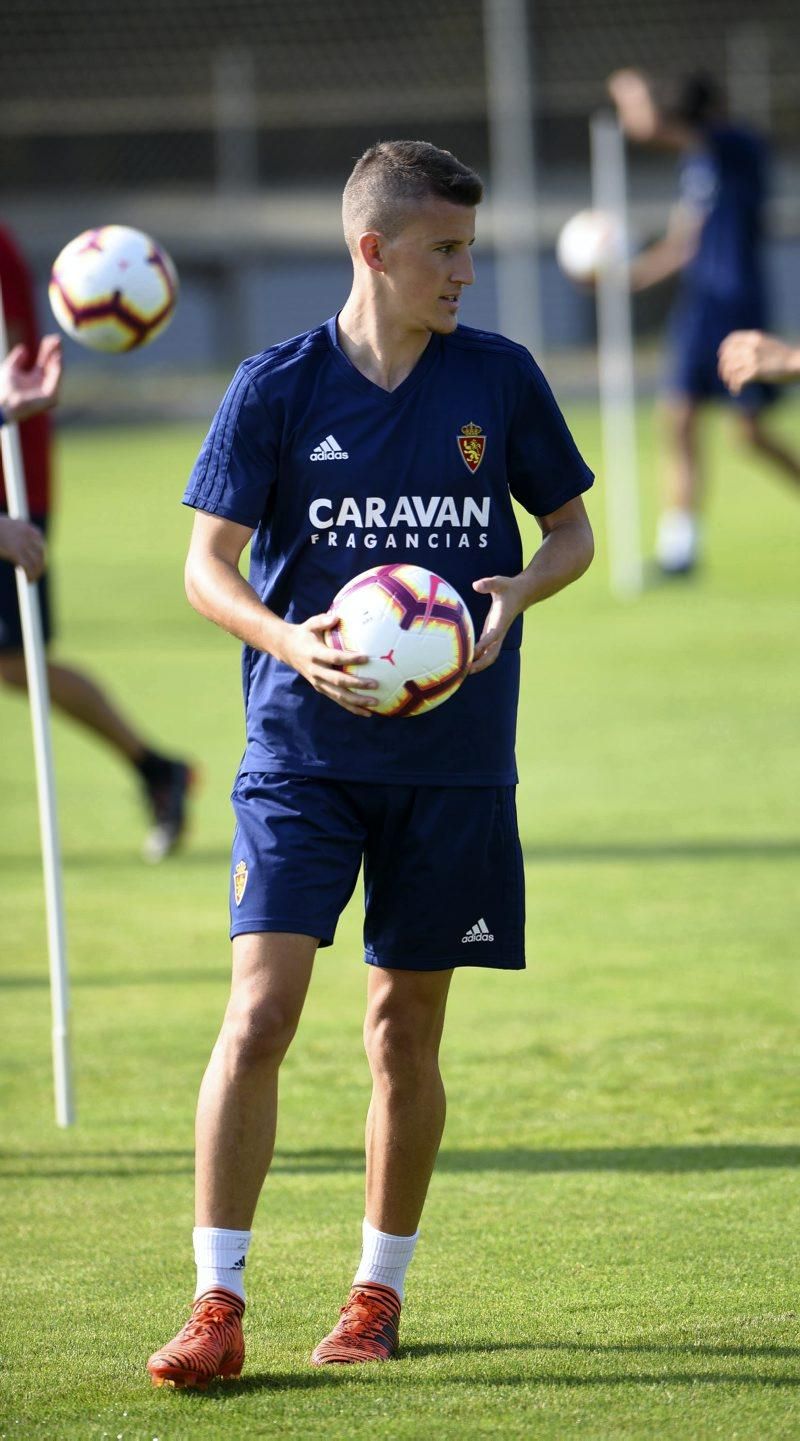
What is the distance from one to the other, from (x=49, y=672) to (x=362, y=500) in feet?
15.5

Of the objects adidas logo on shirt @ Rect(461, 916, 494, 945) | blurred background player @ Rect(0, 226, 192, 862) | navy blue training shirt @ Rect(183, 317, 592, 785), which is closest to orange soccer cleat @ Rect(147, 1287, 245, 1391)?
adidas logo on shirt @ Rect(461, 916, 494, 945)

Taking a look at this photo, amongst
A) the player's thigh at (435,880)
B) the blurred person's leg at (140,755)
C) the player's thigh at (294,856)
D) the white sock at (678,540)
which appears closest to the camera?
the player's thigh at (294,856)

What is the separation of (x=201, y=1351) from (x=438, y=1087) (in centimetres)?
70

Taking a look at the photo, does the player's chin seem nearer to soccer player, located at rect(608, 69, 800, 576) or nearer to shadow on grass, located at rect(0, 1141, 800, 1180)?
shadow on grass, located at rect(0, 1141, 800, 1180)

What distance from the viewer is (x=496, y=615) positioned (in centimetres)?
375

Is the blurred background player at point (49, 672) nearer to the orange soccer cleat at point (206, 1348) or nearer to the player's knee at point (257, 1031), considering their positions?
the player's knee at point (257, 1031)

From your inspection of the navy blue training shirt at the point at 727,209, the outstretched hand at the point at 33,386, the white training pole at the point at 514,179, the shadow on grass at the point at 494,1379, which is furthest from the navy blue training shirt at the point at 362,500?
the white training pole at the point at 514,179

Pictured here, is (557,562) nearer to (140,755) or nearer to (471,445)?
(471,445)

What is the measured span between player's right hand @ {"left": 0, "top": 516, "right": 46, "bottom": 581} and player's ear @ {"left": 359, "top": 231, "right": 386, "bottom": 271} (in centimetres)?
136

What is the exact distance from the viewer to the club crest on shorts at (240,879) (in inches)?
151

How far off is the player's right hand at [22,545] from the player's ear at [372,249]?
1364 mm

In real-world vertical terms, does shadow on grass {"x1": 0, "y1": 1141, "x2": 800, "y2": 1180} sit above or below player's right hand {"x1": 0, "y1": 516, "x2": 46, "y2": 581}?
below

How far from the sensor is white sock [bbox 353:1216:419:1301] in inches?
156

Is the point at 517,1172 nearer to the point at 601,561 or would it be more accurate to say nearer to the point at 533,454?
the point at 533,454
